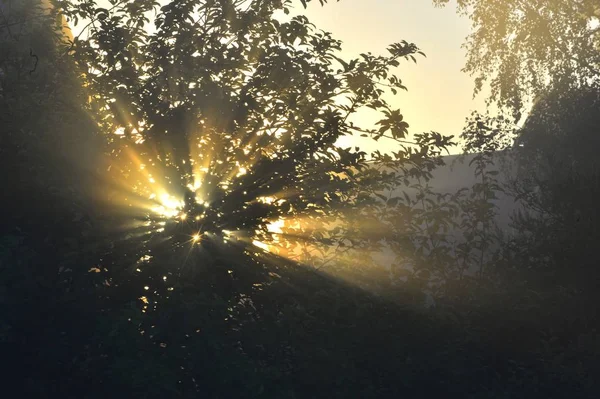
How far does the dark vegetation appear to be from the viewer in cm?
508

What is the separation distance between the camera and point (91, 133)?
6.30m

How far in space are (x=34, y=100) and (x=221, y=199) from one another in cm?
203

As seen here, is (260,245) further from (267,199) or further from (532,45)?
(532,45)

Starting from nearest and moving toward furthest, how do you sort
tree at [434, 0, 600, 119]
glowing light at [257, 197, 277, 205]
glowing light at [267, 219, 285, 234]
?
glowing light at [257, 197, 277, 205]
glowing light at [267, 219, 285, 234]
tree at [434, 0, 600, 119]

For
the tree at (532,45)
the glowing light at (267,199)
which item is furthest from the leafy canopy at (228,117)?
the tree at (532,45)

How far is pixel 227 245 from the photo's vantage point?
5539 millimetres

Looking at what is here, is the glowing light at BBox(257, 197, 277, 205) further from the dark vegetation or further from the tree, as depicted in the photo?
the tree

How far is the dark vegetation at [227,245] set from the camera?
508 centimetres

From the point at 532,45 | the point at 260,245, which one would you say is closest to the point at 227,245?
the point at 260,245

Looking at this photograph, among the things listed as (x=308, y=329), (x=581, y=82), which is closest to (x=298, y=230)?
(x=308, y=329)

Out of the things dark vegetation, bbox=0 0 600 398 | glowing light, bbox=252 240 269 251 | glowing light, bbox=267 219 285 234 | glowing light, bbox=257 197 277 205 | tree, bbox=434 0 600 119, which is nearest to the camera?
dark vegetation, bbox=0 0 600 398

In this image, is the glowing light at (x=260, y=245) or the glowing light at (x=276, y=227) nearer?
the glowing light at (x=260, y=245)

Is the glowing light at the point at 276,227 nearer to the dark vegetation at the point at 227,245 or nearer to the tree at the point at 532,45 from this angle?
the dark vegetation at the point at 227,245

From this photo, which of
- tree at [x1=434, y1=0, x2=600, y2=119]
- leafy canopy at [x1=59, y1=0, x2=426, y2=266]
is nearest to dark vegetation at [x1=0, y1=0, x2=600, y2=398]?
leafy canopy at [x1=59, y1=0, x2=426, y2=266]
